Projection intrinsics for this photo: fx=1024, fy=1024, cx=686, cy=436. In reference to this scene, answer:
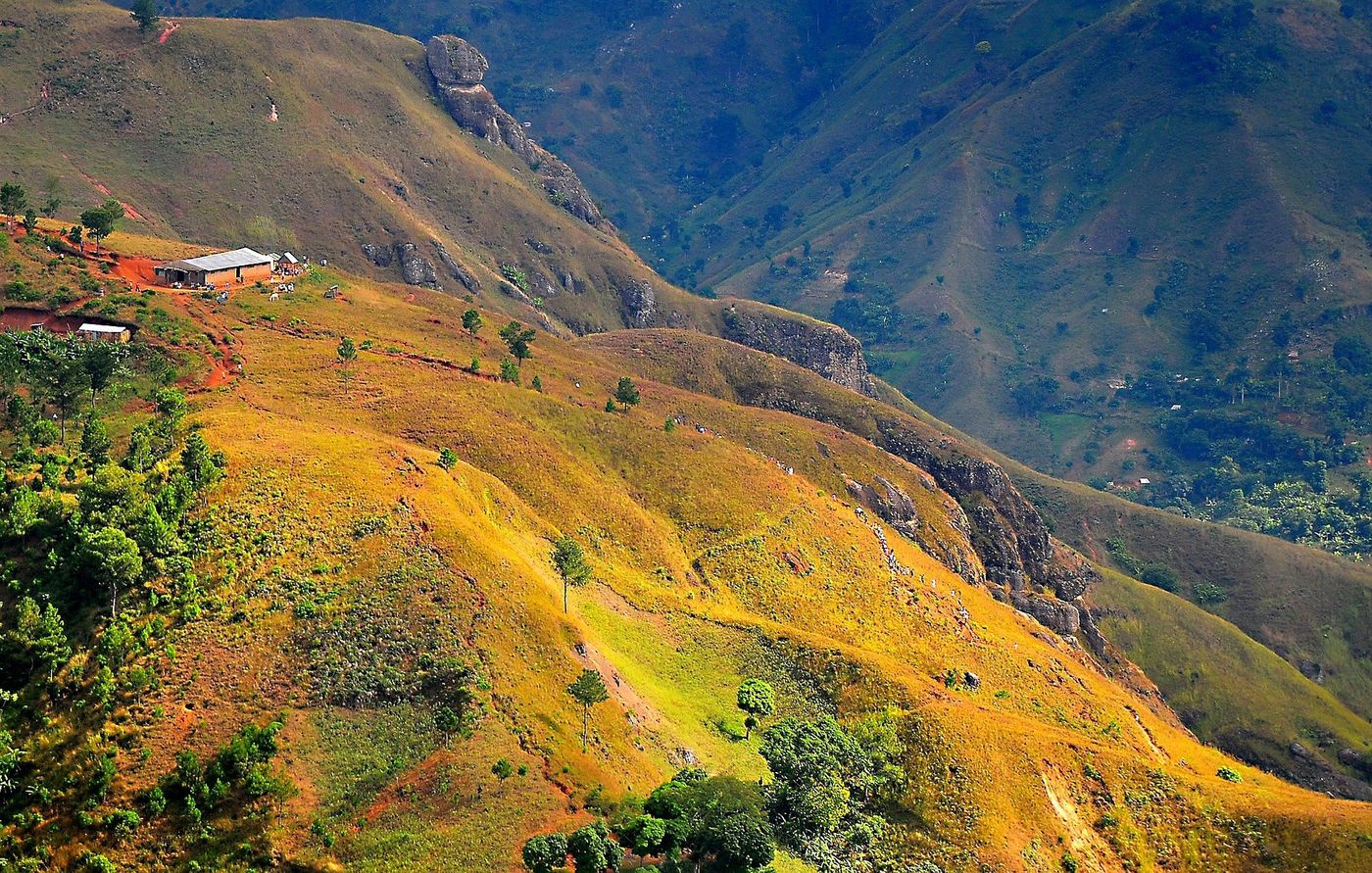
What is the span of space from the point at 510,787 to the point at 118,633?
2512 centimetres

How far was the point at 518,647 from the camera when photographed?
→ 71.6m

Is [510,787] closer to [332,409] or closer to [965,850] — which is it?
[965,850]

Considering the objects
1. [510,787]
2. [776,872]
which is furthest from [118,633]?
[776,872]

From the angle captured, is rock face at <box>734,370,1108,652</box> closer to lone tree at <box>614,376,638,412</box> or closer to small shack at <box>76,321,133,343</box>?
lone tree at <box>614,376,638,412</box>

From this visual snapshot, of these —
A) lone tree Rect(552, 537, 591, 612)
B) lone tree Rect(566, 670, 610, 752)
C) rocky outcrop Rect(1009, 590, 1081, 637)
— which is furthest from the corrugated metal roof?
rocky outcrop Rect(1009, 590, 1081, 637)

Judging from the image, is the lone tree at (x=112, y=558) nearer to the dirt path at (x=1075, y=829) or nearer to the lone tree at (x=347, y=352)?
the lone tree at (x=347, y=352)

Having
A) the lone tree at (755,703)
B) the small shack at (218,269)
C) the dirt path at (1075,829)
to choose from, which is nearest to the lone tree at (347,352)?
the small shack at (218,269)

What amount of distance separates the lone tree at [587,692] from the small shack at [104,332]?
6813cm

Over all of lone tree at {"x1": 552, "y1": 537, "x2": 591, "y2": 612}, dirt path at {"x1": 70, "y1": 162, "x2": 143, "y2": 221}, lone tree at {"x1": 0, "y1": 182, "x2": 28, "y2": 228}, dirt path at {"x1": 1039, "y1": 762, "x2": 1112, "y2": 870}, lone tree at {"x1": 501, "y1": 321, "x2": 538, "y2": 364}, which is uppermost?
dirt path at {"x1": 1039, "y1": 762, "x2": 1112, "y2": 870}

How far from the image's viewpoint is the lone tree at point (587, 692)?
6719 cm

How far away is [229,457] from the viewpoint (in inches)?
3147

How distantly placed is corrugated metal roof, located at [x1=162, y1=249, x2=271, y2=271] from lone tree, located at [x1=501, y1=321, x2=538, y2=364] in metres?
33.5

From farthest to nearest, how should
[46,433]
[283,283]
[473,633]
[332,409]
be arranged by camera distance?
[283,283] → [332,409] → [46,433] → [473,633]

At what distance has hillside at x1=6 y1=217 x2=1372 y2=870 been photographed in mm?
58906
